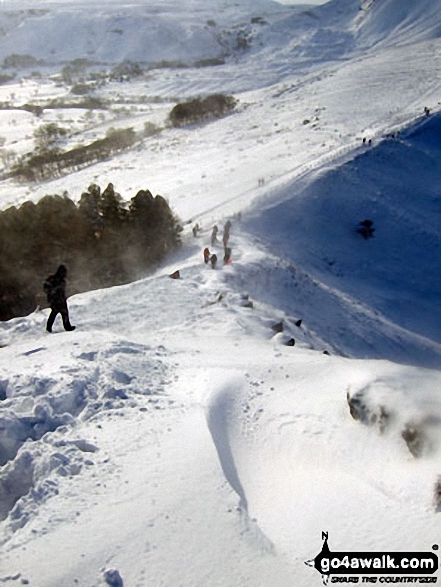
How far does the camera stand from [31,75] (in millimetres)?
163250

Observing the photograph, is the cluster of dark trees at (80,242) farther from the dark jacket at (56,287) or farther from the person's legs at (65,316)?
the dark jacket at (56,287)

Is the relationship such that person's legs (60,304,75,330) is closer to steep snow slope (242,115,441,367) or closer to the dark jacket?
the dark jacket

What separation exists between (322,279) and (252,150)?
23971mm

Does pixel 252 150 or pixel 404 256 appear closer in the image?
pixel 404 256

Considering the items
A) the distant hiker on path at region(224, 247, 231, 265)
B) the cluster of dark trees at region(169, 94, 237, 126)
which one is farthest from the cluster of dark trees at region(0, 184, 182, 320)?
the cluster of dark trees at region(169, 94, 237, 126)

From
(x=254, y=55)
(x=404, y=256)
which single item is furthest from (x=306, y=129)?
(x=254, y=55)

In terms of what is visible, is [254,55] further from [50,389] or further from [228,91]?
[50,389]

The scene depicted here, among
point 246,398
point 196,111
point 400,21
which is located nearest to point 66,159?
point 196,111

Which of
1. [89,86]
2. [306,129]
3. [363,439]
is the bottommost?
[363,439]

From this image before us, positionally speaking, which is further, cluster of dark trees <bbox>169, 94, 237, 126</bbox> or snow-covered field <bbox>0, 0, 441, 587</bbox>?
cluster of dark trees <bbox>169, 94, 237, 126</bbox>
